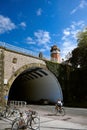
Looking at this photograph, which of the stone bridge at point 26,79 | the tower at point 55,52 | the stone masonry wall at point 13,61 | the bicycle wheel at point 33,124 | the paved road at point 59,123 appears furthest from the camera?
the tower at point 55,52

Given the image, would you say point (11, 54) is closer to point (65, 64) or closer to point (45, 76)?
point (45, 76)

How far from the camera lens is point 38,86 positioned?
37.6 metres

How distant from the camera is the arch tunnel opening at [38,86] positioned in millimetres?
34562

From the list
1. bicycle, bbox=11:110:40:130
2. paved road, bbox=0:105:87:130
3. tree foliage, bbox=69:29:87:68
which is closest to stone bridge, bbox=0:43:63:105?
tree foliage, bbox=69:29:87:68

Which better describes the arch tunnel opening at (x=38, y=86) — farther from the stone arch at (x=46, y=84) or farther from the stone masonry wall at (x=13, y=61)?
the stone masonry wall at (x=13, y=61)

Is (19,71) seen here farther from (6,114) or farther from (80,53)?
(80,53)

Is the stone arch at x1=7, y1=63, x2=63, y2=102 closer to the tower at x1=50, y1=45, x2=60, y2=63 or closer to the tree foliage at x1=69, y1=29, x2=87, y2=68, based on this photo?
the tree foliage at x1=69, y1=29, x2=87, y2=68

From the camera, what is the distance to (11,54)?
2712cm

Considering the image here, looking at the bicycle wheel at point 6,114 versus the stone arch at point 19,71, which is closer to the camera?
the bicycle wheel at point 6,114

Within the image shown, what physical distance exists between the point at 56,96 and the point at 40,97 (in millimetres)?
3987

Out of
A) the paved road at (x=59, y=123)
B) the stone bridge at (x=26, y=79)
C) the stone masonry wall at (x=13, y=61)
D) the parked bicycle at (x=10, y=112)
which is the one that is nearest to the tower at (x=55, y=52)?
the stone bridge at (x=26, y=79)

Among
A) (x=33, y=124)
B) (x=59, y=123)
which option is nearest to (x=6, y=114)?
(x=33, y=124)

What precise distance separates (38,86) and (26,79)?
120 inches

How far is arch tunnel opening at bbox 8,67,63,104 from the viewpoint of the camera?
34562 millimetres
